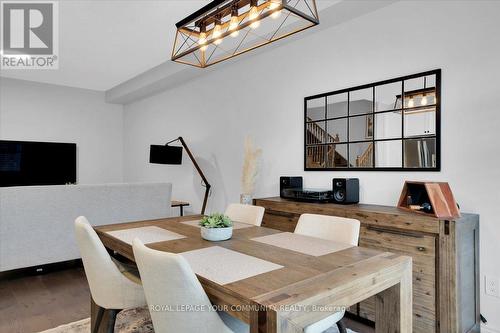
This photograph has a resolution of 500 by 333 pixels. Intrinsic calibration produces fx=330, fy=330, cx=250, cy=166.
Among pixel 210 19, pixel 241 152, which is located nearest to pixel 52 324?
pixel 210 19

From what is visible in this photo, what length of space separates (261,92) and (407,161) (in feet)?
6.21

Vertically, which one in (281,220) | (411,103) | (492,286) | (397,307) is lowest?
(492,286)

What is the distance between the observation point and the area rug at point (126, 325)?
7.18 feet

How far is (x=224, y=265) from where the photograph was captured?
1276 mm

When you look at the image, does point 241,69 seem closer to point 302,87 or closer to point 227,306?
point 302,87

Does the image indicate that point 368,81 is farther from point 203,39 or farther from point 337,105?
point 203,39

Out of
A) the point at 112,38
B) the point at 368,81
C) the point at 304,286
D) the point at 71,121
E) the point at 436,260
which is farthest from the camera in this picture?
the point at 71,121

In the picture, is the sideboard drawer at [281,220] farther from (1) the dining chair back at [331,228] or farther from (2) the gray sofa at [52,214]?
(2) the gray sofa at [52,214]

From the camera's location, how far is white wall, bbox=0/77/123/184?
5609mm

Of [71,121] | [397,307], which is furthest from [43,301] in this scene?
[71,121]

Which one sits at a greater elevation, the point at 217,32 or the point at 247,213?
the point at 217,32

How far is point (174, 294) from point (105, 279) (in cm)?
71

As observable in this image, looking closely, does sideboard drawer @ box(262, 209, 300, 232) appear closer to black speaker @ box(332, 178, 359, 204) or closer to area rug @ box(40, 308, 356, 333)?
black speaker @ box(332, 178, 359, 204)


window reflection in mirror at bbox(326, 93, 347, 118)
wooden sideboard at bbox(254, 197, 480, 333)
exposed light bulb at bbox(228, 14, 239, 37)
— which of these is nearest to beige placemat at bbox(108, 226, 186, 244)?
exposed light bulb at bbox(228, 14, 239, 37)
